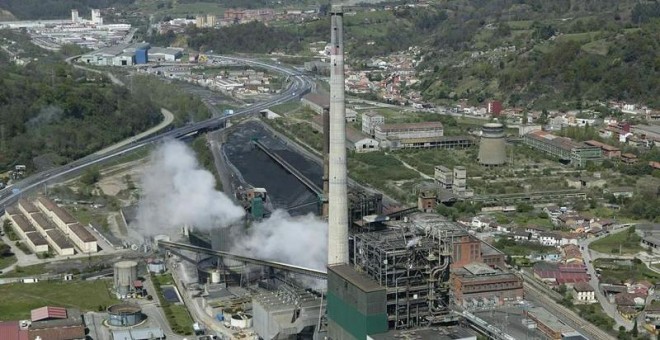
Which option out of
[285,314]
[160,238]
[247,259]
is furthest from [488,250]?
[160,238]

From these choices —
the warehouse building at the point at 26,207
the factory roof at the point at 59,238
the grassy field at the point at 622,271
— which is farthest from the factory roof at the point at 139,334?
the warehouse building at the point at 26,207

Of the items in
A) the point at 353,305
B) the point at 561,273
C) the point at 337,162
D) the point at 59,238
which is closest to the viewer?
the point at 353,305

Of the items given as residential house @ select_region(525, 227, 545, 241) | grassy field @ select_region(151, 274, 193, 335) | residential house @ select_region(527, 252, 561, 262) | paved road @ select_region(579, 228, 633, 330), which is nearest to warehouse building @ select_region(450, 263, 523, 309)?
paved road @ select_region(579, 228, 633, 330)

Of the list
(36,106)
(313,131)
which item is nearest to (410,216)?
(313,131)

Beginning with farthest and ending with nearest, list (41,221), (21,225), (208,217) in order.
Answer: (41,221)
(21,225)
(208,217)

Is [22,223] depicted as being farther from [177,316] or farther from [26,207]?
[177,316]
